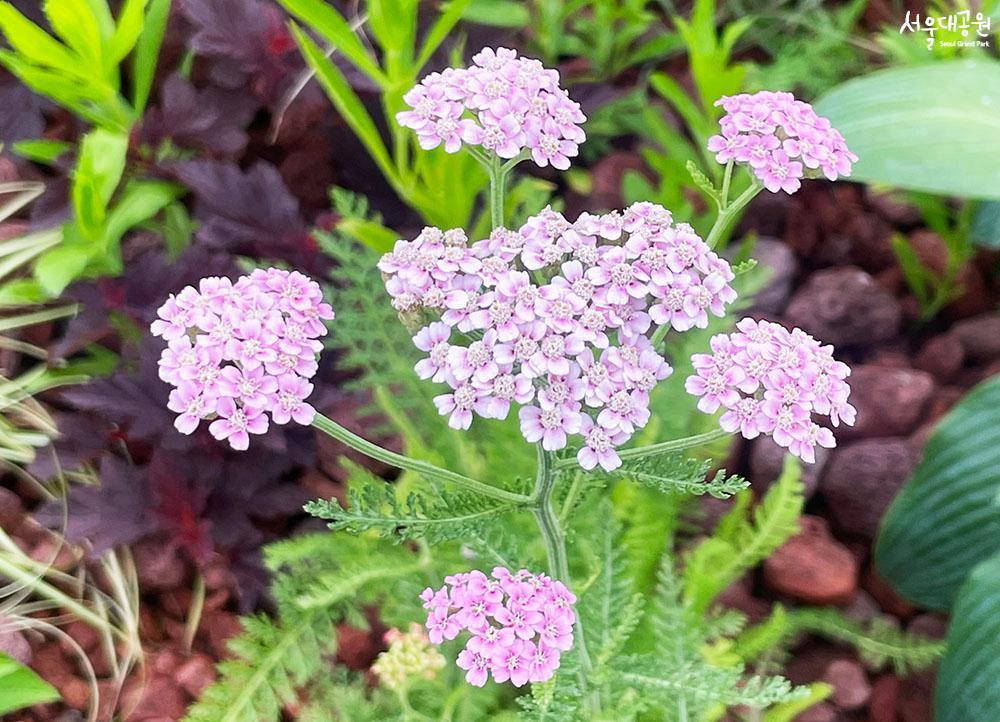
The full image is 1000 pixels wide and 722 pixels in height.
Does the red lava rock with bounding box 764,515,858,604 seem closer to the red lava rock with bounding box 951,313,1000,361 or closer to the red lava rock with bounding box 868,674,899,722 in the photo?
the red lava rock with bounding box 868,674,899,722

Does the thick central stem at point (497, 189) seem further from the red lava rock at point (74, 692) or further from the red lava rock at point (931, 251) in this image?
the red lava rock at point (931, 251)

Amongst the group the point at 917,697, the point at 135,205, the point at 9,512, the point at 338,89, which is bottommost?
the point at 917,697

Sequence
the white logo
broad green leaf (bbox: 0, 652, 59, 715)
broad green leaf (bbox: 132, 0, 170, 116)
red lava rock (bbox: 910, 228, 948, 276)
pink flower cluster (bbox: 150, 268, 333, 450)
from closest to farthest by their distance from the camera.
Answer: pink flower cluster (bbox: 150, 268, 333, 450), broad green leaf (bbox: 0, 652, 59, 715), broad green leaf (bbox: 132, 0, 170, 116), the white logo, red lava rock (bbox: 910, 228, 948, 276)

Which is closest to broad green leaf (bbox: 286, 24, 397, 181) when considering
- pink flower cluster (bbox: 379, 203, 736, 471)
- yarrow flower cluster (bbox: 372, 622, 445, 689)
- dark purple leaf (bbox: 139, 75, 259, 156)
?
dark purple leaf (bbox: 139, 75, 259, 156)

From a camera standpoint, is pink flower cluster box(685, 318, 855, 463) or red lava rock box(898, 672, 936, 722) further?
red lava rock box(898, 672, 936, 722)

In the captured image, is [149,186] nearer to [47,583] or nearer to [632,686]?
[47,583]

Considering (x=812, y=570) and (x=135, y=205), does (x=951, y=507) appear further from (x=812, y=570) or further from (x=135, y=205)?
(x=135, y=205)

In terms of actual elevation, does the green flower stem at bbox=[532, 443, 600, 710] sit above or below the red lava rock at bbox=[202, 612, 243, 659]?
above

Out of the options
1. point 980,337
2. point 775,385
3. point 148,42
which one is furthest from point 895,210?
point 148,42
